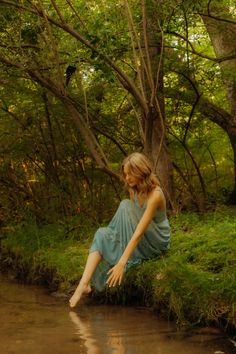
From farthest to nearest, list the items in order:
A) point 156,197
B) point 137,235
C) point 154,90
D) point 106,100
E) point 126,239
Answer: point 106,100
point 154,90
point 126,239
point 156,197
point 137,235

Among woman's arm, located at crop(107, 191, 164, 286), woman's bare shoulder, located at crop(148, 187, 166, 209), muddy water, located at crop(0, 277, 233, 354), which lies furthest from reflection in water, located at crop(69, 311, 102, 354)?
woman's bare shoulder, located at crop(148, 187, 166, 209)

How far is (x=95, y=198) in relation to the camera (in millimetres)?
8859

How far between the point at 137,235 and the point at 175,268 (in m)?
0.47

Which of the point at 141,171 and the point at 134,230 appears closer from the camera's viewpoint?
the point at 141,171

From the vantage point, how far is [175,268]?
4672 mm

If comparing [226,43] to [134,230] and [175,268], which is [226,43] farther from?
[175,268]

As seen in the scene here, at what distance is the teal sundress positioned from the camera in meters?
5.20

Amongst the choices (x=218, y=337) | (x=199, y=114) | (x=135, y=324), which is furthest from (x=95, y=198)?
(x=218, y=337)

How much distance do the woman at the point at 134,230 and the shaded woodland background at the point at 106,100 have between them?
175cm

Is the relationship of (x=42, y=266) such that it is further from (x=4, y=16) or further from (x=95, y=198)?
(x=4, y=16)

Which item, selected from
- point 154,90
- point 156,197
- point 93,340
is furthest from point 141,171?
point 154,90

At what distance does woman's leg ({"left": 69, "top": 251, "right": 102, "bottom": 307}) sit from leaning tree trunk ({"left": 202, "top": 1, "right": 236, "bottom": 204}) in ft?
12.1

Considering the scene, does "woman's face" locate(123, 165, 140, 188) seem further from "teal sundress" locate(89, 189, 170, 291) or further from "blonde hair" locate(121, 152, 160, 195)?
"teal sundress" locate(89, 189, 170, 291)

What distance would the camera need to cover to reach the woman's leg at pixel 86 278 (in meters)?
4.88
